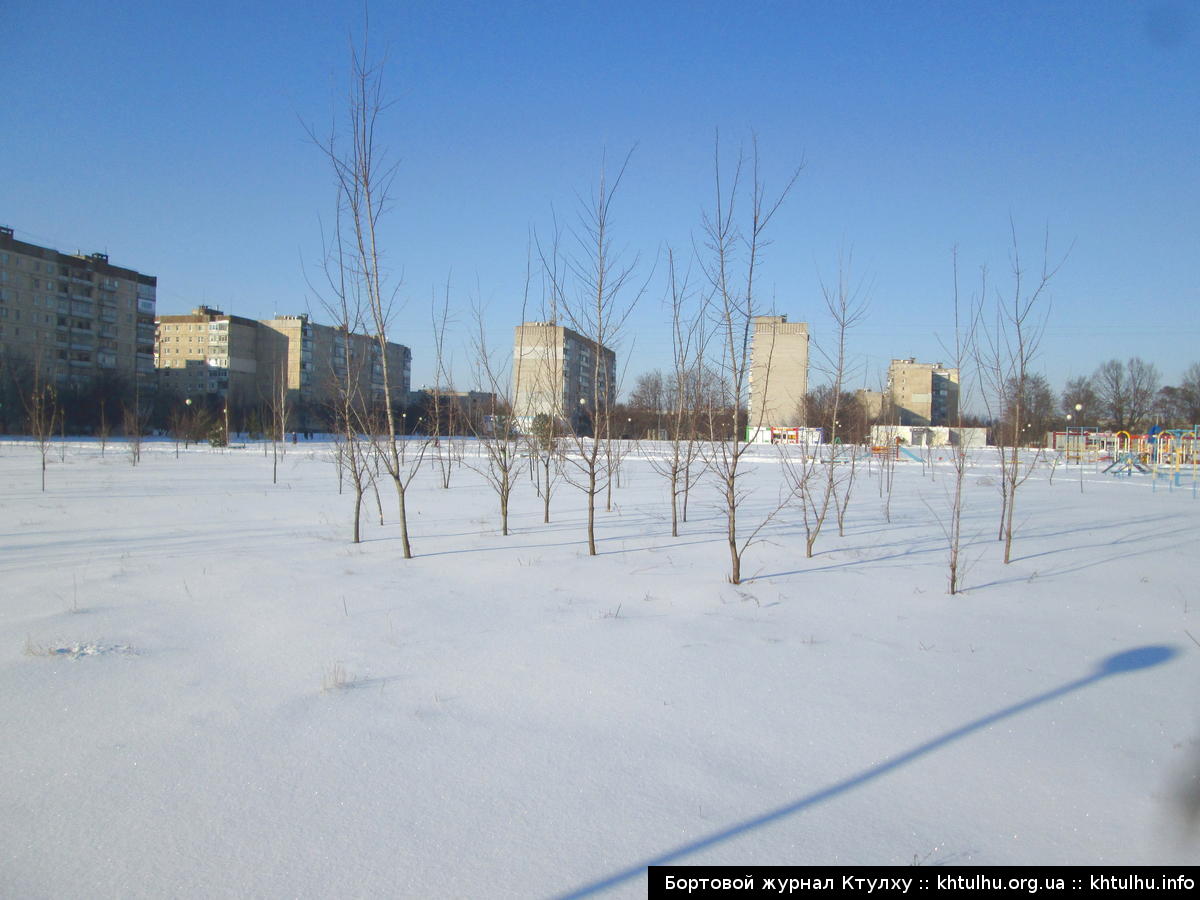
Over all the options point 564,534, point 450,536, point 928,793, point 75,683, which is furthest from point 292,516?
point 928,793

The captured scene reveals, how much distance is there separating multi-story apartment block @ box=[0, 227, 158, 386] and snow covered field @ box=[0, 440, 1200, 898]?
185 feet

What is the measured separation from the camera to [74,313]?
5672 centimetres

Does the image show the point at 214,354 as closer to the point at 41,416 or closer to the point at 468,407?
the point at 41,416

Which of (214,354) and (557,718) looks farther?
(214,354)

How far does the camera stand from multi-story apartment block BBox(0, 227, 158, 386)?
52.3m

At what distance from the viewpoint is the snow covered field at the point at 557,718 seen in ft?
8.08

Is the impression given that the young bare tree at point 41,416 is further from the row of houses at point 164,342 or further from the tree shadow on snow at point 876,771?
the tree shadow on snow at point 876,771

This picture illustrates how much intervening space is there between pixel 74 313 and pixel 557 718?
70.5 metres

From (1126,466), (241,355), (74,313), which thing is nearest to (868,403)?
(1126,466)

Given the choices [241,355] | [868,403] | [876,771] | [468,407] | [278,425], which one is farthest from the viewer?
[241,355]

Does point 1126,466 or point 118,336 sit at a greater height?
point 118,336

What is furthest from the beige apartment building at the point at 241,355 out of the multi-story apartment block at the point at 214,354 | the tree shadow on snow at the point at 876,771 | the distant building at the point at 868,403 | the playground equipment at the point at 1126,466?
the tree shadow on snow at the point at 876,771

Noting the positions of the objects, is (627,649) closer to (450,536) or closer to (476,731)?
(476,731)

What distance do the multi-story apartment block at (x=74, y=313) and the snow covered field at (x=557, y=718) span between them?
2221 inches
